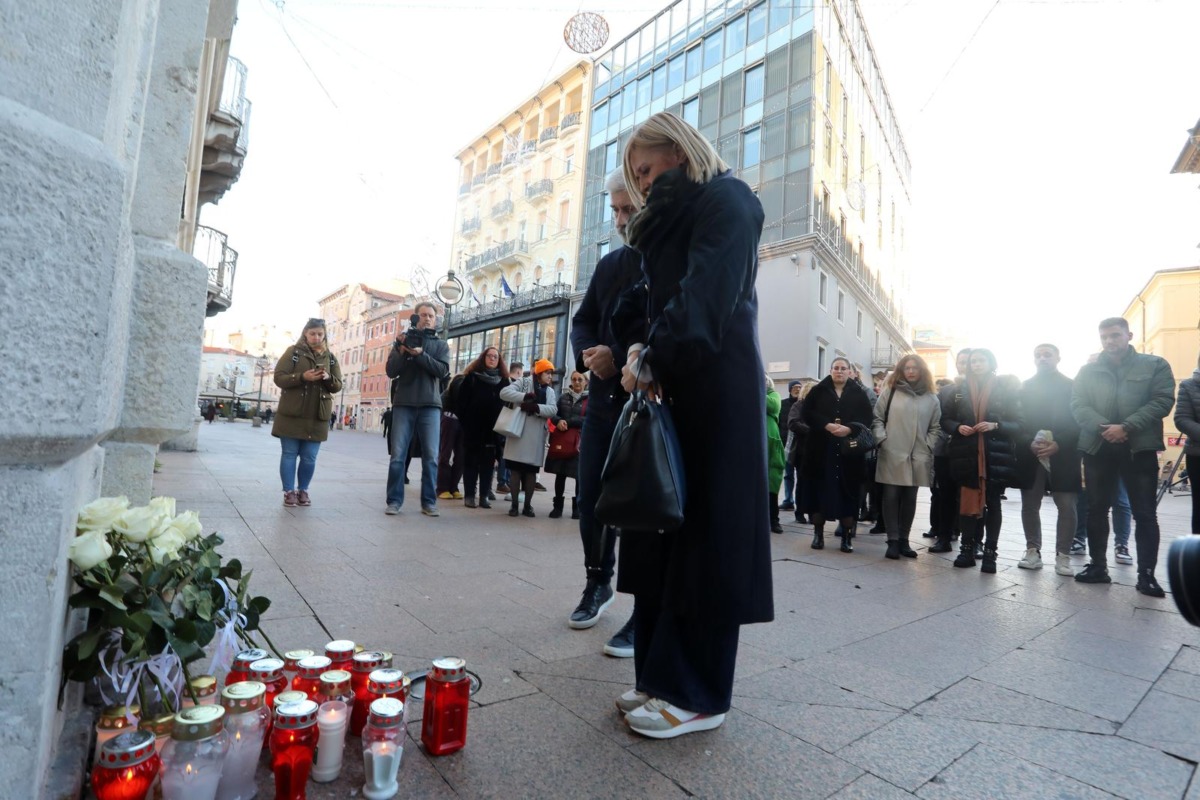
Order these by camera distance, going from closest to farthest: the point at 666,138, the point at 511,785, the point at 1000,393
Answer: the point at 511,785
the point at 666,138
the point at 1000,393

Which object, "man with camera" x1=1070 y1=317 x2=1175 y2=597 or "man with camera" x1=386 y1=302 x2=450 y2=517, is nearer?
"man with camera" x1=1070 y1=317 x2=1175 y2=597

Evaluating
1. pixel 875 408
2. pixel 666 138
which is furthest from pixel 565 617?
pixel 875 408

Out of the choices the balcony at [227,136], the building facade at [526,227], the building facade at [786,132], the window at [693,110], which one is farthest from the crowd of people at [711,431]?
the building facade at [526,227]

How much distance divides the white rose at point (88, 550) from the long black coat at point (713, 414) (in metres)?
1.34

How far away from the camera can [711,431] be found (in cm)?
191

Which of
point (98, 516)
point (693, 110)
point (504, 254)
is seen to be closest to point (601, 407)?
point (98, 516)

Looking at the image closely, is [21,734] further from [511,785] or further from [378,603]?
[378,603]

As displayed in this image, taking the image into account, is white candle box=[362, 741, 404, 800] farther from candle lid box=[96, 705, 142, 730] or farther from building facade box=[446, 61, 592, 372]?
building facade box=[446, 61, 592, 372]

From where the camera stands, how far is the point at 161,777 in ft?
4.27

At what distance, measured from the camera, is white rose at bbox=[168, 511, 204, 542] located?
1.67 m

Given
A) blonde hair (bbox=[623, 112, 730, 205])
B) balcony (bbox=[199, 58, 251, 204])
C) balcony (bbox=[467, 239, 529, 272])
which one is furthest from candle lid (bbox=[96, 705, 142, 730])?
balcony (bbox=[467, 239, 529, 272])

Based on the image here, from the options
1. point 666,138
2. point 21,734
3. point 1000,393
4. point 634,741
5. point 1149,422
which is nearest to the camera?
point 21,734

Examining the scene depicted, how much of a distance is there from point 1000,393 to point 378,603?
5117 millimetres

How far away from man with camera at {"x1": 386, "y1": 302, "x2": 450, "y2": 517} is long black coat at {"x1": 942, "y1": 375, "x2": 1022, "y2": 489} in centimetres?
468
